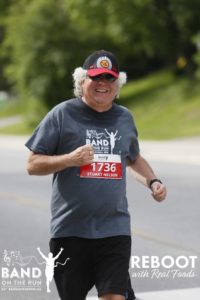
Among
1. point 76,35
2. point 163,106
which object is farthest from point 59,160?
point 76,35

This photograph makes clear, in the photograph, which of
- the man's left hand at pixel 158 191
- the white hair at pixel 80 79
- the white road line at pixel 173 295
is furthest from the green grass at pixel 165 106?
the white hair at pixel 80 79

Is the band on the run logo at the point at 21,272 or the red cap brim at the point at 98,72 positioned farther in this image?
the band on the run logo at the point at 21,272

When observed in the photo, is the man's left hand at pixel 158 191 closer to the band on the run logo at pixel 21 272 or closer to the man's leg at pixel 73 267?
the man's leg at pixel 73 267

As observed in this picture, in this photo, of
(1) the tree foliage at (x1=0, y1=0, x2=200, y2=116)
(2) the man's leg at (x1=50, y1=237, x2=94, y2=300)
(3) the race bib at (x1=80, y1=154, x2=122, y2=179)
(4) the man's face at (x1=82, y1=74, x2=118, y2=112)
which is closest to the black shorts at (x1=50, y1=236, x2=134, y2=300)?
(2) the man's leg at (x1=50, y1=237, x2=94, y2=300)

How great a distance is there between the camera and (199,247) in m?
8.44

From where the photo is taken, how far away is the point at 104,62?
4.47 m

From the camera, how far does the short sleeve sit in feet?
14.6

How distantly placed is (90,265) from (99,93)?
3.12ft

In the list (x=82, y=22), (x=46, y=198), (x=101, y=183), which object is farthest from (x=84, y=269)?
(x=82, y=22)

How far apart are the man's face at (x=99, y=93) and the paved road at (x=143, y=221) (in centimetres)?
245

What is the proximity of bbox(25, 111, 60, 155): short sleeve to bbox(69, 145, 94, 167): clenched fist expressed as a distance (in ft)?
0.61

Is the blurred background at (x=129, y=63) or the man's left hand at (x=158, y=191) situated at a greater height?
the blurred background at (x=129, y=63)

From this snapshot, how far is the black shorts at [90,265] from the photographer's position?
4410 mm

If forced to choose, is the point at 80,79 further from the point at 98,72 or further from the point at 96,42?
the point at 96,42
